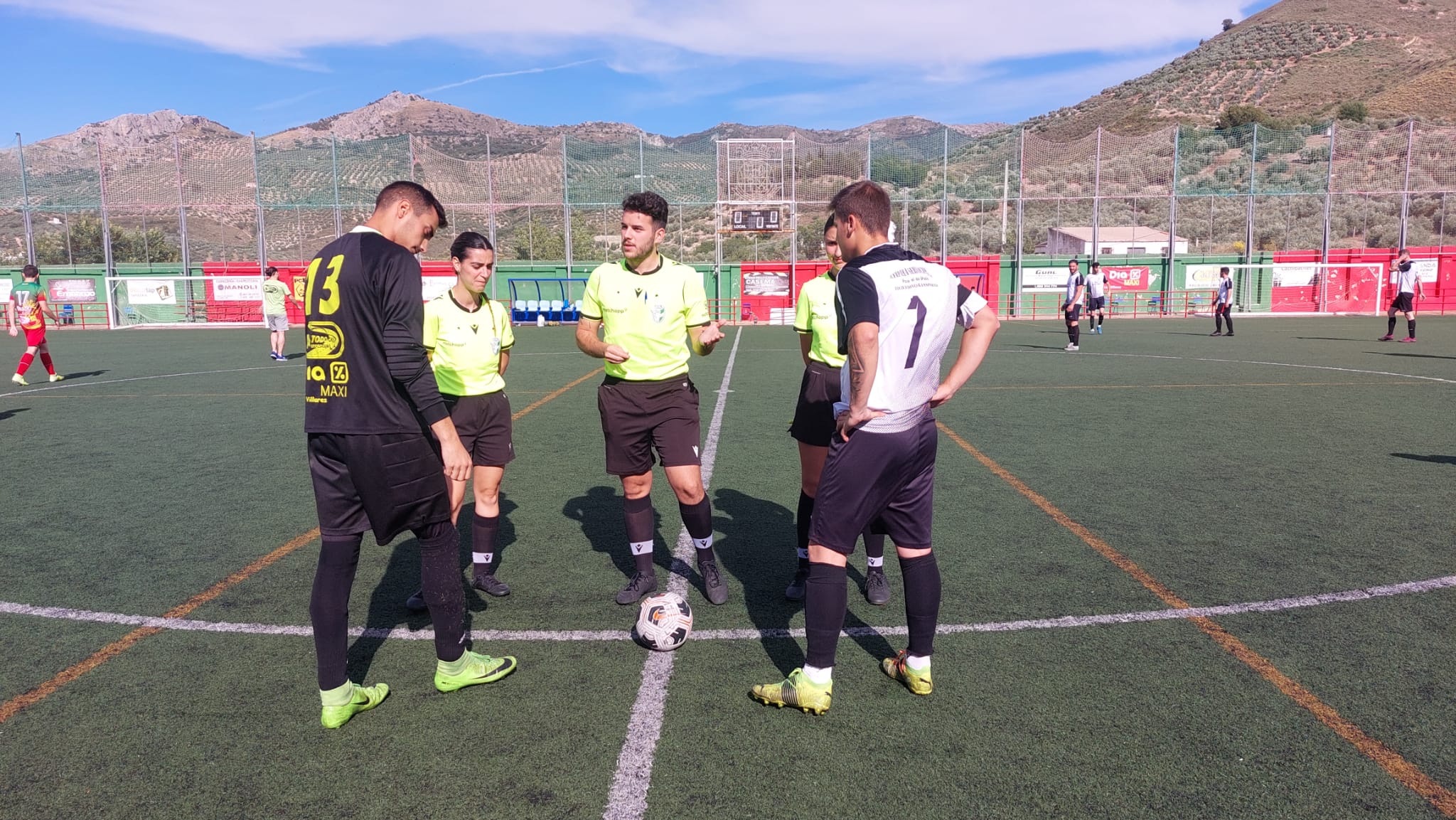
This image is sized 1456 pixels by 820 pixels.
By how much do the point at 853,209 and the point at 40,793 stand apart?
3604 millimetres

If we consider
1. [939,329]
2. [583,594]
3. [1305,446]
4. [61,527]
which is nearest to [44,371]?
[61,527]

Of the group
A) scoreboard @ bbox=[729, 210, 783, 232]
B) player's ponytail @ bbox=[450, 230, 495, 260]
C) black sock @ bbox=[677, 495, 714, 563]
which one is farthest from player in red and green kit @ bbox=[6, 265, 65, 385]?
scoreboard @ bbox=[729, 210, 783, 232]

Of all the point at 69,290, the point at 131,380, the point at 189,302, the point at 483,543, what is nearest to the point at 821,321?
the point at 483,543

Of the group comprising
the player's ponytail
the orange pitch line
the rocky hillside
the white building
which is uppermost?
the rocky hillside

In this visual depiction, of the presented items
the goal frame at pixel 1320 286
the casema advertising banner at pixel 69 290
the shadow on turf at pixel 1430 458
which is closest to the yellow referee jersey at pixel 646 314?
the shadow on turf at pixel 1430 458

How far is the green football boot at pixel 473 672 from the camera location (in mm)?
3670

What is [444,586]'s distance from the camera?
358 cm

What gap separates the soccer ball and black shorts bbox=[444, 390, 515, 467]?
139cm

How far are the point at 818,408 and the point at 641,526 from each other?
1.22 m

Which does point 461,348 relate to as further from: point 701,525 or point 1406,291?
point 1406,291

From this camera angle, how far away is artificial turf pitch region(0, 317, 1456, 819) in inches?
117

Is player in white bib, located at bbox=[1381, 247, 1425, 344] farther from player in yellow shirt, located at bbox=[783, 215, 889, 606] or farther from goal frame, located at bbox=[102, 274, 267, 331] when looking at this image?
goal frame, located at bbox=[102, 274, 267, 331]

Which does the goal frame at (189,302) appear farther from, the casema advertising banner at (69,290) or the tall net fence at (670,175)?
the tall net fence at (670,175)

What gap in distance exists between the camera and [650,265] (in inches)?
185
